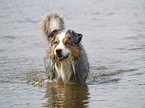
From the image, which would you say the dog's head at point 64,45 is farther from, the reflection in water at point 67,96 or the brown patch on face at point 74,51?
the reflection in water at point 67,96

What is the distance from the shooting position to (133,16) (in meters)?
18.7

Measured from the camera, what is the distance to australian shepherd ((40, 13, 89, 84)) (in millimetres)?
6581

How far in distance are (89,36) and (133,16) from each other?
20.2 feet

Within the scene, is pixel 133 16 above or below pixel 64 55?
above

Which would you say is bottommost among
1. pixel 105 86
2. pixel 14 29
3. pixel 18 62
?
pixel 105 86

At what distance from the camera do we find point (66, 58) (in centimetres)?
670

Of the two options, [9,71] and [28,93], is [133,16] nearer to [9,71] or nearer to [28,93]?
[9,71]

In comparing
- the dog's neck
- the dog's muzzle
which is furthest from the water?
the dog's muzzle

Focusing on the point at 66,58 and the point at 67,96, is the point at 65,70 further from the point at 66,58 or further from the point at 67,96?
the point at 67,96

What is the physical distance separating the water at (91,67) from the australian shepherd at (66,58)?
0.23 meters

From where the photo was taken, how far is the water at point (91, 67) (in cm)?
597

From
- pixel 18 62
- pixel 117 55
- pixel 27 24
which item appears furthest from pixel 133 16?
pixel 18 62

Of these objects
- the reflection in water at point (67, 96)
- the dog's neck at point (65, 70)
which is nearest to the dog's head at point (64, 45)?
the dog's neck at point (65, 70)

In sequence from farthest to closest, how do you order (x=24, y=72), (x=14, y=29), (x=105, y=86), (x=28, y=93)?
(x=14, y=29)
(x=24, y=72)
(x=105, y=86)
(x=28, y=93)
